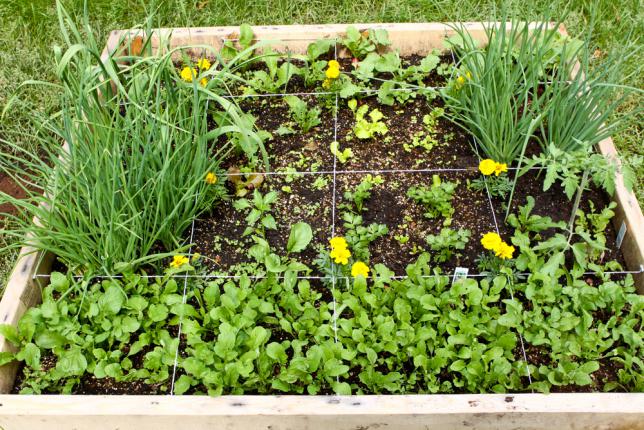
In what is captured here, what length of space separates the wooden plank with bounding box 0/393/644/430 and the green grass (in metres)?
1.89

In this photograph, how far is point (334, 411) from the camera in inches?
74.7

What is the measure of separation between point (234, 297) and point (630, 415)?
1.24 metres

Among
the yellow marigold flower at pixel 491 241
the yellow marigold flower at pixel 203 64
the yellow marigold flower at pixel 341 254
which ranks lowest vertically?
the yellow marigold flower at pixel 341 254

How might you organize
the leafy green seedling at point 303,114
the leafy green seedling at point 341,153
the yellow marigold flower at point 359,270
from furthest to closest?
the leafy green seedling at point 303,114, the leafy green seedling at point 341,153, the yellow marigold flower at point 359,270

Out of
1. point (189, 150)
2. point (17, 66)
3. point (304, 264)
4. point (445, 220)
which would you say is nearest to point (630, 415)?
point (445, 220)

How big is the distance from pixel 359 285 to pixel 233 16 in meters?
2.05

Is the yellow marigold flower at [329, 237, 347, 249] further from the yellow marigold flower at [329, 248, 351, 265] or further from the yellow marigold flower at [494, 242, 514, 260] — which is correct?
the yellow marigold flower at [494, 242, 514, 260]

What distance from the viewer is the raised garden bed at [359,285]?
192 cm

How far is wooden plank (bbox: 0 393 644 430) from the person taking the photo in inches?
74.3

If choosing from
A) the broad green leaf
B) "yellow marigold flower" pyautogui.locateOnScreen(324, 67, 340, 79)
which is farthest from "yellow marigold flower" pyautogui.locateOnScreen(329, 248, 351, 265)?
"yellow marigold flower" pyautogui.locateOnScreen(324, 67, 340, 79)

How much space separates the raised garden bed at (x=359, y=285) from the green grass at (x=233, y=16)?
0.77 meters

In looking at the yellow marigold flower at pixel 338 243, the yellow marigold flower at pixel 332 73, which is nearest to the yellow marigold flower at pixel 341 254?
the yellow marigold flower at pixel 338 243

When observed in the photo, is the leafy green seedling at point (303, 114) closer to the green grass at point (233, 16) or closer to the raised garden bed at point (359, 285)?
the raised garden bed at point (359, 285)

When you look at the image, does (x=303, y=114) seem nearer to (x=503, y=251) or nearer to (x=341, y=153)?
(x=341, y=153)
